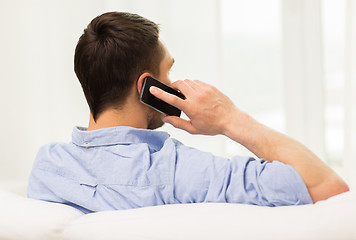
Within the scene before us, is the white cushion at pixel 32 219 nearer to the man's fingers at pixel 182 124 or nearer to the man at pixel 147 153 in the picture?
the man at pixel 147 153

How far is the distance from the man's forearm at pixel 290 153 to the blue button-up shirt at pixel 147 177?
0.10ft

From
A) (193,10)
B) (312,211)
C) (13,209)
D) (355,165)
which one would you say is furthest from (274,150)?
(193,10)

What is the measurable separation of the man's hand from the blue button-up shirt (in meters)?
0.09

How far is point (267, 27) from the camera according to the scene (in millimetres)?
2787

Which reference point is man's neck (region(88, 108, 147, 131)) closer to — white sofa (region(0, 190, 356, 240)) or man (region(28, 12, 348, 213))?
man (region(28, 12, 348, 213))

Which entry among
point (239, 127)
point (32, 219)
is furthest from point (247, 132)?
point (32, 219)

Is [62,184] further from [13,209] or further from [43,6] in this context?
[43,6]

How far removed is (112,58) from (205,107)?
0.24 meters

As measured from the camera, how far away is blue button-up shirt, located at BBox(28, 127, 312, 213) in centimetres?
98

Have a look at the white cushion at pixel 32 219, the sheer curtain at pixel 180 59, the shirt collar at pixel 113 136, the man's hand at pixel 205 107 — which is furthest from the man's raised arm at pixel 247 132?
the sheer curtain at pixel 180 59

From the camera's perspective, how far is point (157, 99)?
1.19m

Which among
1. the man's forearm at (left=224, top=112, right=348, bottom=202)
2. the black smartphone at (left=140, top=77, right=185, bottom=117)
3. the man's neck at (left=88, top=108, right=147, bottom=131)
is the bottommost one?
the man's forearm at (left=224, top=112, right=348, bottom=202)

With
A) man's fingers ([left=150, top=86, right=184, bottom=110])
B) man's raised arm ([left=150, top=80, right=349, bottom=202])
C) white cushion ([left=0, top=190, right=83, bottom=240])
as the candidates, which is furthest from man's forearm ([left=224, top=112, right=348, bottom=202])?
white cushion ([left=0, top=190, right=83, bottom=240])

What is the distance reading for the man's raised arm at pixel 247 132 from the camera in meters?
0.98
